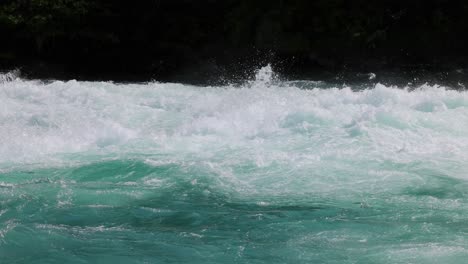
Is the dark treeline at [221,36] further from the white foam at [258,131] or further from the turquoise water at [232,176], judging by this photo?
the turquoise water at [232,176]

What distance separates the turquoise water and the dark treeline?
6328 millimetres

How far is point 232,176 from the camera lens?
6887 millimetres

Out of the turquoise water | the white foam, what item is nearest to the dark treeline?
the white foam

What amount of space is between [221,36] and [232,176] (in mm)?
12089

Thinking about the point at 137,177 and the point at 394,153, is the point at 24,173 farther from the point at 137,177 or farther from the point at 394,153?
the point at 394,153

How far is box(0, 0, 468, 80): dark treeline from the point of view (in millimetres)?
16609

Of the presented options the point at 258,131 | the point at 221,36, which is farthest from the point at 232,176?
the point at 221,36

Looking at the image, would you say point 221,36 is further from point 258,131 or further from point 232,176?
point 232,176

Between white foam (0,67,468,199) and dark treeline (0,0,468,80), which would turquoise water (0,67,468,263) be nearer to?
white foam (0,67,468,199)

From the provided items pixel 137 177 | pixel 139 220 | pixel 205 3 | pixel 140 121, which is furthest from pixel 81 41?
pixel 139 220

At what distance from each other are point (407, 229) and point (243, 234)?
54.4 inches

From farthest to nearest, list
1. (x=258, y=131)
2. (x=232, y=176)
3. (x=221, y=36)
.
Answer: (x=221, y=36) → (x=258, y=131) → (x=232, y=176)

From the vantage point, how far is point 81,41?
1861 centimetres

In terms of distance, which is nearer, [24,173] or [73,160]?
[24,173]
